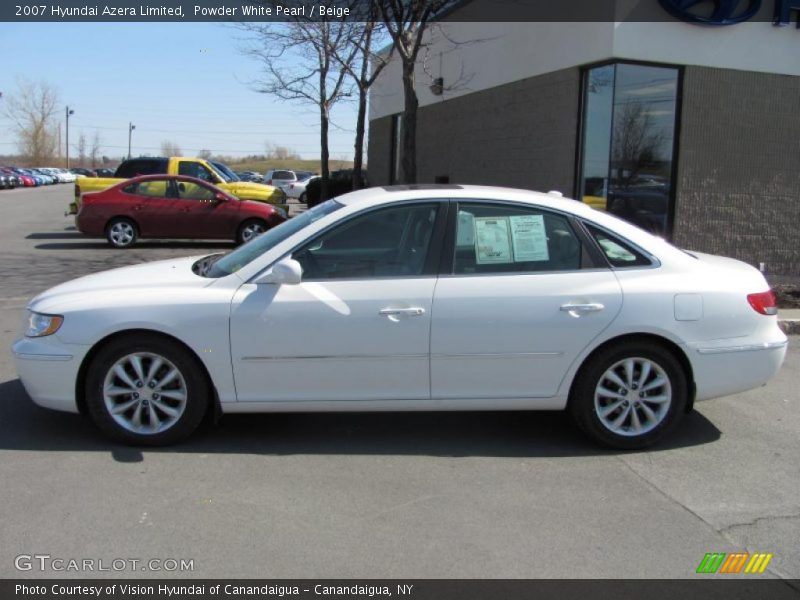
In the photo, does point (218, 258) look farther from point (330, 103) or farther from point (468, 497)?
point (330, 103)

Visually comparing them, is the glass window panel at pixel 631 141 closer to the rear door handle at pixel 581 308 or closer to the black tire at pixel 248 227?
the black tire at pixel 248 227

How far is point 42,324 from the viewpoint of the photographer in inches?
183

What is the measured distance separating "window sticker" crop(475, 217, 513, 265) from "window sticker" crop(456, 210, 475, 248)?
3cm

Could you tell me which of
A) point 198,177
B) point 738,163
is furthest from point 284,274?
point 198,177

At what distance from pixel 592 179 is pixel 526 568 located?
929 cm

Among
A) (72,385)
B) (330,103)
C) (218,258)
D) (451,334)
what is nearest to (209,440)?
(72,385)

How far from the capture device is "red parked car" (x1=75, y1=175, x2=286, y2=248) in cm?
1490

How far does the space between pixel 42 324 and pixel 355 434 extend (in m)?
2.07

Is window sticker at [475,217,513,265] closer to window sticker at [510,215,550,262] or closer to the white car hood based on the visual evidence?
window sticker at [510,215,550,262]

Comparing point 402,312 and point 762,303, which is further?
point 762,303

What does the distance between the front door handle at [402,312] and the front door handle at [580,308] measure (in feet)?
2.88

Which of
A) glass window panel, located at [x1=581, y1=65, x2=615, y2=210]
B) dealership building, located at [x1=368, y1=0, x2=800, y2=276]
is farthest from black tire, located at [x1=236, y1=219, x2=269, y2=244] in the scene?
glass window panel, located at [x1=581, y1=65, x2=615, y2=210]

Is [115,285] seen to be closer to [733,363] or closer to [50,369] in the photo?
[50,369]

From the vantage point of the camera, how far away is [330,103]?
22391 mm
